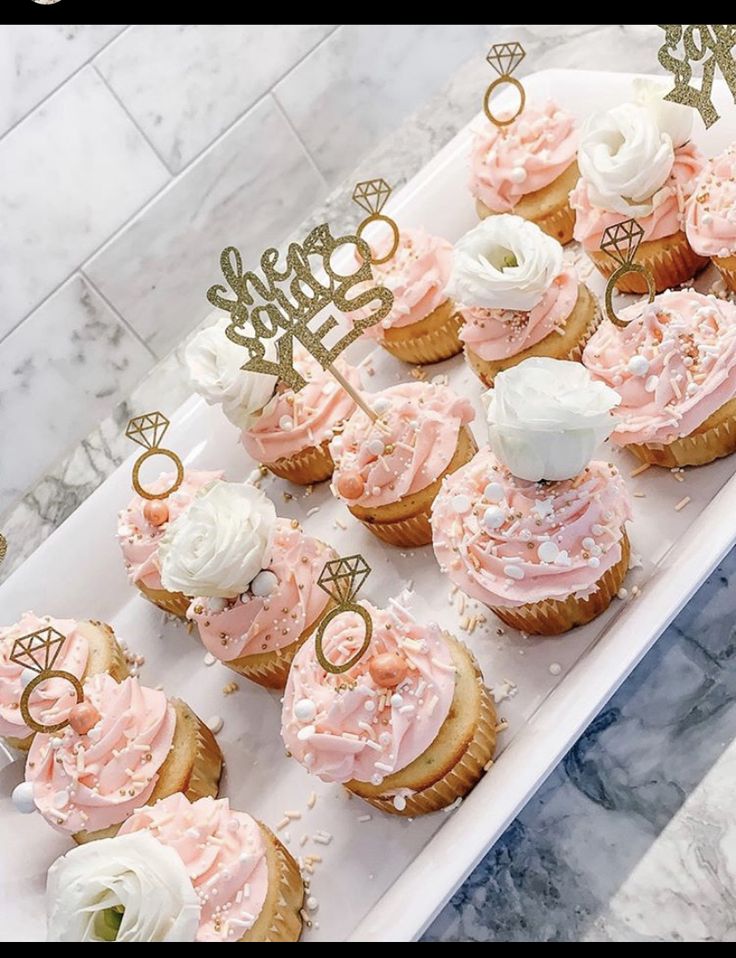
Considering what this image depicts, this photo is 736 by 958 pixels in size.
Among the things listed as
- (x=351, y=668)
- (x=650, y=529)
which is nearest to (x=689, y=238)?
(x=650, y=529)

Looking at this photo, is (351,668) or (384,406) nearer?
(351,668)

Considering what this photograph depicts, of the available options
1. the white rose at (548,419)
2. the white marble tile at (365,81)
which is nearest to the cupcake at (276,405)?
the white rose at (548,419)

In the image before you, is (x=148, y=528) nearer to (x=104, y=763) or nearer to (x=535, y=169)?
(x=104, y=763)

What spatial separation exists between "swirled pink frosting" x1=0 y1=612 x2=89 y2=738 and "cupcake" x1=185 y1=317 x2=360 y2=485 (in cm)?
64

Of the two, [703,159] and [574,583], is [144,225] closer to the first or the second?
[703,159]

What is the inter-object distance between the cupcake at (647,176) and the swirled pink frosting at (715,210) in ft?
0.24

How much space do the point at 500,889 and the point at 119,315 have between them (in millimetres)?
2336

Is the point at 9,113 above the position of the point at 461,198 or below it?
above

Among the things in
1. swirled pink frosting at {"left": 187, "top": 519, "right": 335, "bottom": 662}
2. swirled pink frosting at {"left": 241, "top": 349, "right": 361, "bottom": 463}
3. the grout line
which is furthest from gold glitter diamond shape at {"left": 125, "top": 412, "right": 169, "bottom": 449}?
the grout line

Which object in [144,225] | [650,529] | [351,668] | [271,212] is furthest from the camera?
[271,212]

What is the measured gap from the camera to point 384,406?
2.57m

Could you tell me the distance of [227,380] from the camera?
2.75m

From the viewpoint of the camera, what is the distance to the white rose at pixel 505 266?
2543 millimetres

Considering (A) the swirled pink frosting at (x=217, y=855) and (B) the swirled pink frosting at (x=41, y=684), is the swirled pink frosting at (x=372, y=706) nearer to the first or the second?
(A) the swirled pink frosting at (x=217, y=855)
